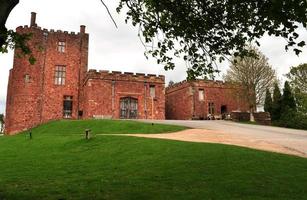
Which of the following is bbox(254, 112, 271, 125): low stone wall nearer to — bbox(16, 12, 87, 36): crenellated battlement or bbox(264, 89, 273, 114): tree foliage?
bbox(264, 89, 273, 114): tree foliage

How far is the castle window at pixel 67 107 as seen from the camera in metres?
40.8

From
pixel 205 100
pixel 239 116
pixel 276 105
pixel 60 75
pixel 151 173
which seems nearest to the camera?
pixel 151 173

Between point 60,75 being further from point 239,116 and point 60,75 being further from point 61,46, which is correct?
point 239,116

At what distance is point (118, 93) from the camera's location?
39781 mm

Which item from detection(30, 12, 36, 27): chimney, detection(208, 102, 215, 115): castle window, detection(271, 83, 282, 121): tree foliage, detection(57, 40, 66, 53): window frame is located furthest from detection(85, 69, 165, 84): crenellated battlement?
detection(271, 83, 282, 121): tree foliage

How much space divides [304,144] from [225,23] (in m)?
11.5

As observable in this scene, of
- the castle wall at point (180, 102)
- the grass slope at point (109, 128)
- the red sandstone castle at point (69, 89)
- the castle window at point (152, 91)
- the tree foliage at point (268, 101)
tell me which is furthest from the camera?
the castle wall at point (180, 102)

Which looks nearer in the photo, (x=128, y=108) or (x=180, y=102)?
(x=128, y=108)

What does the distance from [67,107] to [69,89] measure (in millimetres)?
2110

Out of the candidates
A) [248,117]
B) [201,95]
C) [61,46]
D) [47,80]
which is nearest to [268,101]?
[248,117]

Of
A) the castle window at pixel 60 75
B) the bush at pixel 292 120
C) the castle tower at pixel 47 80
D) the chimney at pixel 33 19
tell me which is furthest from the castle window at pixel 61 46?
the bush at pixel 292 120

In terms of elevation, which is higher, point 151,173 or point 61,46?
point 61,46

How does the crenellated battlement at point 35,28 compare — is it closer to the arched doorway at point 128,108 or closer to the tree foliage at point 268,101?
the arched doorway at point 128,108

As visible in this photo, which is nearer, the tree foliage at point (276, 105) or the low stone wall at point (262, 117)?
the low stone wall at point (262, 117)
